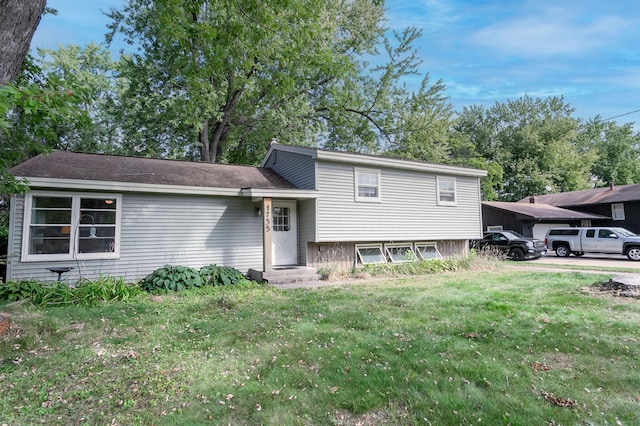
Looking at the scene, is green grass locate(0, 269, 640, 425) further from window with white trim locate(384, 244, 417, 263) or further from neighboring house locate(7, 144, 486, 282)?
window with white trim locate(384, 244, 417, 263)

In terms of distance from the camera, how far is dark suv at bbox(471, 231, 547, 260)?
16.5m

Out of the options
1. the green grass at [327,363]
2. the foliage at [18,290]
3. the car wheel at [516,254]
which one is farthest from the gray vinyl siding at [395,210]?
the foliage at [18,290]

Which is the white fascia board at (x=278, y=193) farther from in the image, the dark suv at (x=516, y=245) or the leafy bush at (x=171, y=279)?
the dark suv at (x=516, y=245)

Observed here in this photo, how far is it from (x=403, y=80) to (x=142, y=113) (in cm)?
1456

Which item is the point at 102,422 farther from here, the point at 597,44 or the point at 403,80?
the point at 403,80

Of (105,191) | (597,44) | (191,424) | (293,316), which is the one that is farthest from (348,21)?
(191,424)

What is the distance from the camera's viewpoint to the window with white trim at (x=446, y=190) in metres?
13.6

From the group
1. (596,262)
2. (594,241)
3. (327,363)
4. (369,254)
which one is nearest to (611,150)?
(594,241)

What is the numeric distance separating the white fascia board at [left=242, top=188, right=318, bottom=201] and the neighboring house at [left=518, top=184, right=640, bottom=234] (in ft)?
79.6

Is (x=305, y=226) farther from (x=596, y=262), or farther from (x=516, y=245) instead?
(x=596, y=262)

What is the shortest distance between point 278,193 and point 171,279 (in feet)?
12.1

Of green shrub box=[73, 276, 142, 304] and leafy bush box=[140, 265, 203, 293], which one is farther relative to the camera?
leafy bush box=[140, 265, 203, 293]

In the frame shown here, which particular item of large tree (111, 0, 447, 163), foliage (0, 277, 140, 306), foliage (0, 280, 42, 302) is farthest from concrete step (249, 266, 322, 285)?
large tree (111, 0, 447, 163)

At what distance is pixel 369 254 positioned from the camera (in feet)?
39.8
